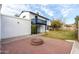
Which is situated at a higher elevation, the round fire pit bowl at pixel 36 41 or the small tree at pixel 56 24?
the small tree at pixel 56 24

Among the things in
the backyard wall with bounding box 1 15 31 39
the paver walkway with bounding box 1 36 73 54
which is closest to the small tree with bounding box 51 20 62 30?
the paver walkway with bounding box 1 36 73 54

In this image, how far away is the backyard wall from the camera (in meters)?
3.26

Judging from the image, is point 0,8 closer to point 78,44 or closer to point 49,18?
point 49,18

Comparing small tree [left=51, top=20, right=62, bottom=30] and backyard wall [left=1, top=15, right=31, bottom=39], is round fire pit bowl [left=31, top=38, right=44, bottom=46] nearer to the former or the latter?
backyard wall [left=1, top=15, right=31, bottom=39]

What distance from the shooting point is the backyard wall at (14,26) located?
10.7 ft

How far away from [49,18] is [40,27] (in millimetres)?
260

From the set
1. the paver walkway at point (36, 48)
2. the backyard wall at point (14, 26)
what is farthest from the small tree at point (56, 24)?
the backyard wall at point (14, 26)

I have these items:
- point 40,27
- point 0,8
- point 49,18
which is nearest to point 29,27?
point 40,27

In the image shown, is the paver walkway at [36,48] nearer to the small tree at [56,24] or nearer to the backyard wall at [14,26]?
the backyard wall at [14,26]

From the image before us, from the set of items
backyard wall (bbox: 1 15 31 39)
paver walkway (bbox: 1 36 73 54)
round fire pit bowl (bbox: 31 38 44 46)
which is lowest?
paver walkway (bbox: 1 36 73 54)

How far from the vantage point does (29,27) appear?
3.34 metres

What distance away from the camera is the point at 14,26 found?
3328mm

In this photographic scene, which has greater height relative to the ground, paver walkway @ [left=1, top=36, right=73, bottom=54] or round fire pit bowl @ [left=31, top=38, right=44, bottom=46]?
round fire pit bowl @ [left=31, top=38, right=44, bottom=46]

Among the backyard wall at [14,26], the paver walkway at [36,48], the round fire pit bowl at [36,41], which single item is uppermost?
the backyard wall at [14,26]
